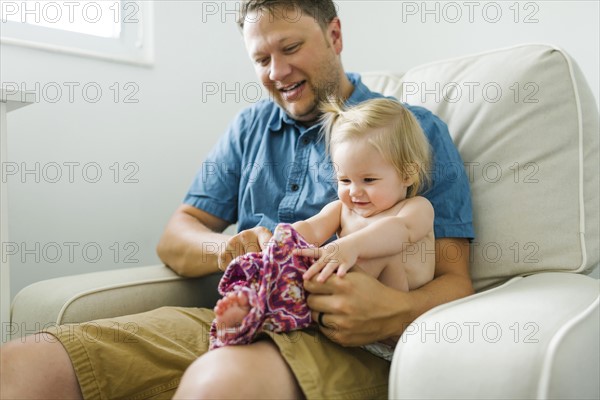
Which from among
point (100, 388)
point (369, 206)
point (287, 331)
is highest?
point (369, 206)

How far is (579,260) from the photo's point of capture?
106 centimetres

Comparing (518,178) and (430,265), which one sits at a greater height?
(518,178)

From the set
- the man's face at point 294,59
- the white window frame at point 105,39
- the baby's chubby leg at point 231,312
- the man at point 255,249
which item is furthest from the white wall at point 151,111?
the baby's chubby leg at point 231,312

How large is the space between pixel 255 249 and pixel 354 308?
242mm

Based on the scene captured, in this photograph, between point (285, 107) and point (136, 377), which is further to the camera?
point (285, 107)

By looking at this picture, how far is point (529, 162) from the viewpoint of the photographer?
114cm

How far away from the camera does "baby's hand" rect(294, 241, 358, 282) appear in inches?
36.5

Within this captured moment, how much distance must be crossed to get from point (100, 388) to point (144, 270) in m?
0.39

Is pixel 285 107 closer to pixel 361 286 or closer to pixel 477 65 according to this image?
pixel 477 65

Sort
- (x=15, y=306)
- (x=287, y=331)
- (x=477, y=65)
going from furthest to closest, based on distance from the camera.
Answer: (x=477, y=65), (x=15, y=306), (x=287, y=331)

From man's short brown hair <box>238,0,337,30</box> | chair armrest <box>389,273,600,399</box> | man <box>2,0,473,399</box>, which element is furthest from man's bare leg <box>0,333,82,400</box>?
man's short brown hair <box>238,0,337,30</box>

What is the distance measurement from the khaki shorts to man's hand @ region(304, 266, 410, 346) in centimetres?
3

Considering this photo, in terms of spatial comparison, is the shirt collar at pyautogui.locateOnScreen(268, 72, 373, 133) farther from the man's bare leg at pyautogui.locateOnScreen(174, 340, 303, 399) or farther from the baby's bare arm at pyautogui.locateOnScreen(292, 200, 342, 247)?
the man's bare leg at pyautogui.locateOnScreen(174, 340, 303, 399)

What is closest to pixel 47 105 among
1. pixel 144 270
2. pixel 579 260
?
pixel 144 270
